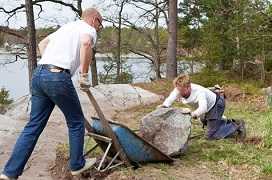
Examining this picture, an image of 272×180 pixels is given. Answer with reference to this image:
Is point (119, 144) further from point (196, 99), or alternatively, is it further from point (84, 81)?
point (196, 99)

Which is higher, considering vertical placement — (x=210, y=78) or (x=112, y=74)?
(x=210, y=78)

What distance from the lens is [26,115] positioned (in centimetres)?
1127

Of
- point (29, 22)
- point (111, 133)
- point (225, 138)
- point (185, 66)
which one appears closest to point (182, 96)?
point (225, 138)

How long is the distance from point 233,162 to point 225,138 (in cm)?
139

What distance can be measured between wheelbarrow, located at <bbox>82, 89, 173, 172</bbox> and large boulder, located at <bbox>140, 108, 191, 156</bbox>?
434mm

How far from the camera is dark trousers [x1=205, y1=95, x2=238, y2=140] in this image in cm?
745

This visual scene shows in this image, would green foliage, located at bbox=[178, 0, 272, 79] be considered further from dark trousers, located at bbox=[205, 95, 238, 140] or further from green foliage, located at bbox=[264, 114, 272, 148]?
green foliage, located at bbox=[264, 114, 272, 148]

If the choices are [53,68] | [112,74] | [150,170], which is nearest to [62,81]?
[53,68]

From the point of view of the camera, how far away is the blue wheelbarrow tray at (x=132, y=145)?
5773 millimetres

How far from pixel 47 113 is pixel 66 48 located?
729mm

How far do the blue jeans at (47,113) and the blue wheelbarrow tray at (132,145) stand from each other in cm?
45

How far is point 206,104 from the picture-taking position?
6945mm

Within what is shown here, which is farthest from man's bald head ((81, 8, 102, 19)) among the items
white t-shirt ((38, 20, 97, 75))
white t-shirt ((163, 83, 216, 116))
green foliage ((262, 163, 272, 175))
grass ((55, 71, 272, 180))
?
green foliage ((262, 163, 272, 175))

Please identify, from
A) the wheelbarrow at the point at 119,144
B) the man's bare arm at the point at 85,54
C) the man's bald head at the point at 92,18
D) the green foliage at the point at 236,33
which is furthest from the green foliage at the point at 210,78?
the man's bare arm at the point at 85,54
